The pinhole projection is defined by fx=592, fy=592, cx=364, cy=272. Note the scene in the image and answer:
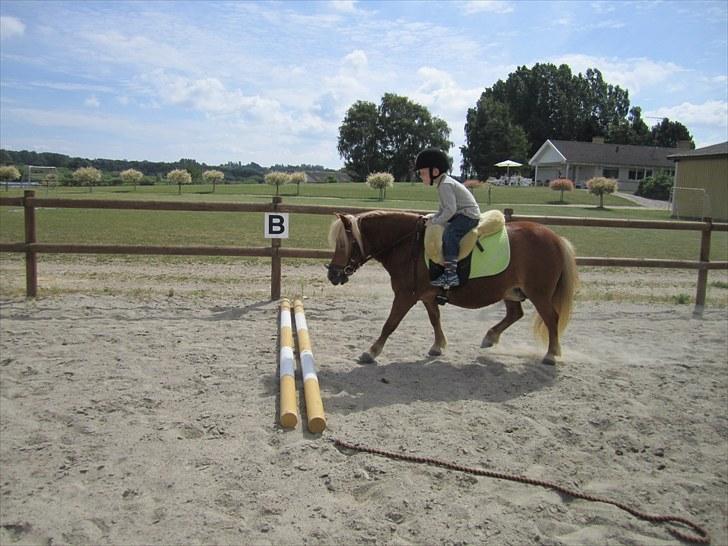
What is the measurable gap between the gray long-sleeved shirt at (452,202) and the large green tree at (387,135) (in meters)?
77.1

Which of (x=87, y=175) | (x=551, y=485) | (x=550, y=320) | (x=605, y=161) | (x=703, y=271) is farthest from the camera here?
(x=605, y=161)

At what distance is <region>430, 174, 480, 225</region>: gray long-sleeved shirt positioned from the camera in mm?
5461

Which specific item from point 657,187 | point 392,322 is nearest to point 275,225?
point 392,322

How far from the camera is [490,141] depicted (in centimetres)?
7394

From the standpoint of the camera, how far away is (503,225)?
592cm

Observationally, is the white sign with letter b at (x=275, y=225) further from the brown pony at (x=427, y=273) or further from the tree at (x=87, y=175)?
the tree at (x=87, y=175)

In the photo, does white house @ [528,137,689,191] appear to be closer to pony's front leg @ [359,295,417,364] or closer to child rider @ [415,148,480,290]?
child rider @ [415,148,480,290]

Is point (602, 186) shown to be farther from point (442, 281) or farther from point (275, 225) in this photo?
point (442, 281)

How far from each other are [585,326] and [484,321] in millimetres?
1319

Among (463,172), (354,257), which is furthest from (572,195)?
(354,257)

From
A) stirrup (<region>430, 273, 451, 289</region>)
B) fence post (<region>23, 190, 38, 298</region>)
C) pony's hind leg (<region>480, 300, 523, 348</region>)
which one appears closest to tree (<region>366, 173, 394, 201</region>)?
fence post (<region>23, 190, 38, 298</region>)

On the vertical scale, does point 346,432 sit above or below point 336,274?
below

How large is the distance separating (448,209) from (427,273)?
26.7 inches

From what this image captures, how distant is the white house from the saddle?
58.8 metres
